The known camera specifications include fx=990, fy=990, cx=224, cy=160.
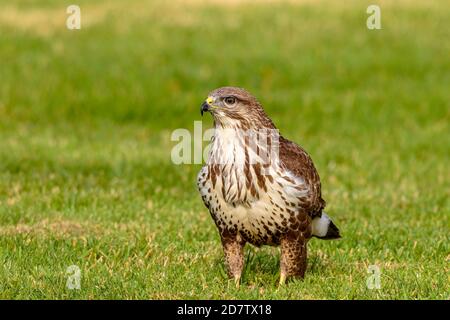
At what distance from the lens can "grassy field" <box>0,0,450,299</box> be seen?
27.9ft

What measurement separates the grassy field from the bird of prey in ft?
1.52

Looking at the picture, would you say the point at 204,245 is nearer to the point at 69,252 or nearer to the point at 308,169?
the point at 69,252

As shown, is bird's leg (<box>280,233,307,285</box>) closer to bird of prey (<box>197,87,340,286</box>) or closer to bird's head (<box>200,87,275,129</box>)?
bird of prey (<box>197,87,340,286</box>)

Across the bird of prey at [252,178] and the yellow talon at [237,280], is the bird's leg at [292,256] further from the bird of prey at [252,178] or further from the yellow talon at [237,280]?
the yellow talon at [237,280]

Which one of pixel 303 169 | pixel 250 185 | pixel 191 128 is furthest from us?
pixel 191 128

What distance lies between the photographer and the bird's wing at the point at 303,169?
7.76 m

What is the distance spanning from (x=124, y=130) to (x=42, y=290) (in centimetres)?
980

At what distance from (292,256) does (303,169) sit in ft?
2.37

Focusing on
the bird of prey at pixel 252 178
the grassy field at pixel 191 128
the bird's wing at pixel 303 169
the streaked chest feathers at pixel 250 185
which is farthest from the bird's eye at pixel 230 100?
the grassy field at pixel 191 128

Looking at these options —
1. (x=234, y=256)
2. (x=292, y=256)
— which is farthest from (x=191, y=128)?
(x=292, y=256)

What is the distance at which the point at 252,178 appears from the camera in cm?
756

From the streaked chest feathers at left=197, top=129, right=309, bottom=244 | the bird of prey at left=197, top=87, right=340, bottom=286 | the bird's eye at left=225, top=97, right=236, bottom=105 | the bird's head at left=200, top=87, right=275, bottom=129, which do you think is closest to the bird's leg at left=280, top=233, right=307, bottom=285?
the bird of prey at left=197, top=87, right=340, bottom=286

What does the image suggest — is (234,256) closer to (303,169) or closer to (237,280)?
(237,280)
